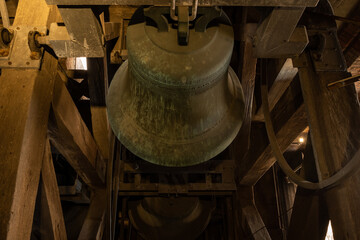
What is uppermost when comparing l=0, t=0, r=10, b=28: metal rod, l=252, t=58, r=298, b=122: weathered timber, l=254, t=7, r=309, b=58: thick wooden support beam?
l=252, t=58, r=298, b=122: weathered timber

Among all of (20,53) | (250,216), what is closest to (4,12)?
(20,53)

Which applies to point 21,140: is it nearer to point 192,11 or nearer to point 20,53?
point 20,53

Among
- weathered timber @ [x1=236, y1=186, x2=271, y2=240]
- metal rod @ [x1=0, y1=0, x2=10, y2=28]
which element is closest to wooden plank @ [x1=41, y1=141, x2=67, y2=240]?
metal rod @ [x1=0, y1=0, x2=10, y2=28]

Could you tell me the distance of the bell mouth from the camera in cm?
174

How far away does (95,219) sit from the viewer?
3131mm

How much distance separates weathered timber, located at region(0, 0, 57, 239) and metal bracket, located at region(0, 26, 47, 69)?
40mm

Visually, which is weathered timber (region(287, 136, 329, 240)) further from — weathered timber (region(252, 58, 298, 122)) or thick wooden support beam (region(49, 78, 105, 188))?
thick wooden support beam (region(49, 78, 105, 188))

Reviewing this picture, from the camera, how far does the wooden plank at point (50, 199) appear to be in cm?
205

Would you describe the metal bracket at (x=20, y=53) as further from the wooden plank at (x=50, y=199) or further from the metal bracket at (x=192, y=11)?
the metal bracket at (x=192, y=11)

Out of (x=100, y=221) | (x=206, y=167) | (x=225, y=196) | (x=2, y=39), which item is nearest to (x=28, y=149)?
(x=2, y=39)

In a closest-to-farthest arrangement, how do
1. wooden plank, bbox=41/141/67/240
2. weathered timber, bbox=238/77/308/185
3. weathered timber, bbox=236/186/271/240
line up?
wooden plank, bbox=41/141/67/240 < weathered timber, bbox=238/77/308/185 < weathered timber, bbox=236/186/271/240

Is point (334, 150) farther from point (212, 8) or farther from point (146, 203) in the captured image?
point (146, 203)

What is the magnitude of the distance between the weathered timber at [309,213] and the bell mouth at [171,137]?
0.72 meters

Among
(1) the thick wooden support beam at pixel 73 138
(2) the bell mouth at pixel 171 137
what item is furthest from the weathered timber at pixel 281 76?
(1) the thick wooden support beam at pixel 73 138
